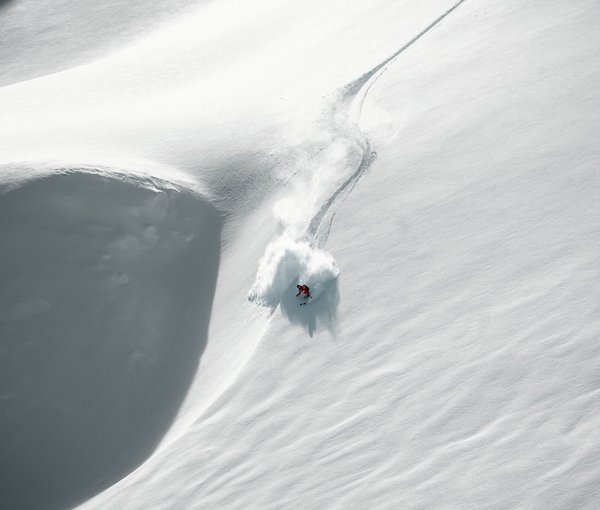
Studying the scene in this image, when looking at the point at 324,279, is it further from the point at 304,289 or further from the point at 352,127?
the point at 352,127

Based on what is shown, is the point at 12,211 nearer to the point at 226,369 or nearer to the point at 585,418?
the point at 226,369

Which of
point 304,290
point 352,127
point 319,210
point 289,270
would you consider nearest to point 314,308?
point 304,290

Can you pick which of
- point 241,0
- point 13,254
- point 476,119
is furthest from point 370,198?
point 241,0

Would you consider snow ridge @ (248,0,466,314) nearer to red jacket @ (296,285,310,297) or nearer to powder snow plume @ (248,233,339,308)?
powder snow plume @ (248,233,339,308)

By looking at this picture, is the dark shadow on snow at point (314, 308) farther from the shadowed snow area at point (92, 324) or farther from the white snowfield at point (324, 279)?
the shadowed snow area at point (92, 324)

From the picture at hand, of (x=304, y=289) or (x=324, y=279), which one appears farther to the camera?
(x=324, y=279)

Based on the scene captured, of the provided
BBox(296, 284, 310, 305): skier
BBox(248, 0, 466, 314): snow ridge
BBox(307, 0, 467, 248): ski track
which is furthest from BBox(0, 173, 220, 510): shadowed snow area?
BBox(307, 0, 467, 248): ski track
